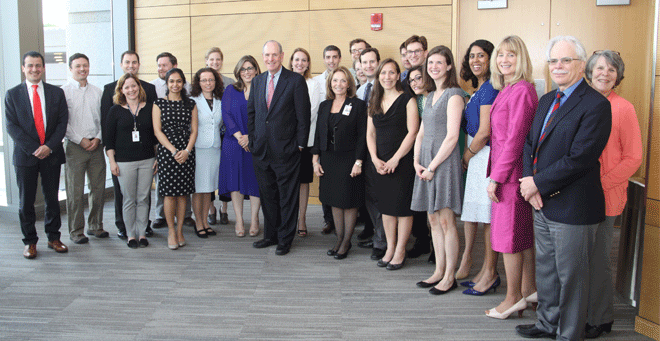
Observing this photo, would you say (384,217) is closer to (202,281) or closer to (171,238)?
(202,281)

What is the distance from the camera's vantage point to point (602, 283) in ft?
9.28

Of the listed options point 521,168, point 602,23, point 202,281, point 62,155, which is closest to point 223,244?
point 202,281

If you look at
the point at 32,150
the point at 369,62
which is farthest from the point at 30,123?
the point at 369,62

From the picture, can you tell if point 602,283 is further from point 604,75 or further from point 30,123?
point 30,123

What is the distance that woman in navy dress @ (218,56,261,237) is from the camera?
15.9 ft

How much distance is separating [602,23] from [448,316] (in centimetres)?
460

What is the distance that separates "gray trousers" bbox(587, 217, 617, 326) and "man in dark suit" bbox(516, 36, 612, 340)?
0.33 m

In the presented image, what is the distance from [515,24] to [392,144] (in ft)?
10.5

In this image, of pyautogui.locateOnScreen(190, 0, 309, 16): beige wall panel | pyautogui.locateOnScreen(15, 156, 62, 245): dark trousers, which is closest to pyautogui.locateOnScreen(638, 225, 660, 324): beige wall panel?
pyautogui.locateOnScreen(15, 156, 62, 245): dark trousers

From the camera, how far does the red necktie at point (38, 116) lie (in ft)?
14.2

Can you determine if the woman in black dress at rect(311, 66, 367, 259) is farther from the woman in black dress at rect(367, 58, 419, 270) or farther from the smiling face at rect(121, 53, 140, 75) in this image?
the smiling face at rect(121, 53, 140, 75)

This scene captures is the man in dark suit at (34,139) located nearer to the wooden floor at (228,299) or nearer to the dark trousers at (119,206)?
the wooden floor at (228,299)

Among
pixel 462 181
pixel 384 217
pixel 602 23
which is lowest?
pixel 384 217

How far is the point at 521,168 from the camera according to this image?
2879 millimetres
